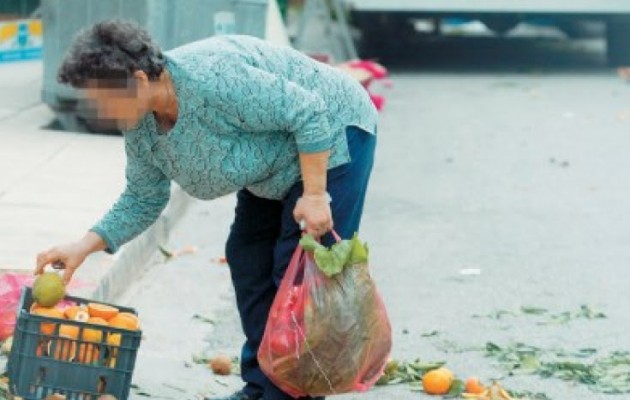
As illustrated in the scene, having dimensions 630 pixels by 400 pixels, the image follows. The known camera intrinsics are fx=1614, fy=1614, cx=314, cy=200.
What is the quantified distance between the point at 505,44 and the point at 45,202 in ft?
49.5

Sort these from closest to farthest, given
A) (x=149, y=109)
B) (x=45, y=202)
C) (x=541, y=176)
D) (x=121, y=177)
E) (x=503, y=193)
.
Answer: (x=149, y=109), (x=45, y=202), (x=121, y=177), (x=503, y=193), (x=541, y=176)

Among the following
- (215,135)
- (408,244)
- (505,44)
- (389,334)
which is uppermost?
(215,135)

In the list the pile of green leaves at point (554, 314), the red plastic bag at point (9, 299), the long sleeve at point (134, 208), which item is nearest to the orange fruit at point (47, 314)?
the long sleeve at point (134, 208)

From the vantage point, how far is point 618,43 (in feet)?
63.1

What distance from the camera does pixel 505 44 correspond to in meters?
22.7

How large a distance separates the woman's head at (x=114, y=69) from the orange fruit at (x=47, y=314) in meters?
0.70

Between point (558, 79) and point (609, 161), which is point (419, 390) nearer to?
point (609, 161)

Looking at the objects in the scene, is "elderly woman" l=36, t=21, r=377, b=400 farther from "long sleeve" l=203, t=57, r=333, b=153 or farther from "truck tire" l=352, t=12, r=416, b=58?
"truck tire" l=352, t=12, r=416, b=58

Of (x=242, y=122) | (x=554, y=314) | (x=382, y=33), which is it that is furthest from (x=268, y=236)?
(x=382, y=33)

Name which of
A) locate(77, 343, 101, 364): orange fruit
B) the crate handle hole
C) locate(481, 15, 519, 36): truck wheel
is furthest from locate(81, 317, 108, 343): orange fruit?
locate(481, 15, 519, 36): truck wheel

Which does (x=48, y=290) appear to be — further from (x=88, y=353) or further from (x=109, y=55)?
(x=109, y=55)

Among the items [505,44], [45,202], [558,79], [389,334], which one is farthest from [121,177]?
[505,44]

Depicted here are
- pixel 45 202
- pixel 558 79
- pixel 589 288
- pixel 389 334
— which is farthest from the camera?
pixel 558 79

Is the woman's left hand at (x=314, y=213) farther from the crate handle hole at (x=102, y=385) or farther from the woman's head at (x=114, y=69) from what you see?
the crate handle hole at (x=102, y=385)
